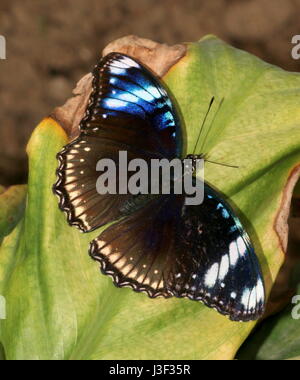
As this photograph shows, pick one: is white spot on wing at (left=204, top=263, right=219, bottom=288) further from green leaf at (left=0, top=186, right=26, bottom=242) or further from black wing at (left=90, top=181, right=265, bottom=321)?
green leaf at (left=0, top=186, right=26, bottom=242)

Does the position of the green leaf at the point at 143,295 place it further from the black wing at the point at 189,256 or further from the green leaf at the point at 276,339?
the green leaf at the point at 276,339

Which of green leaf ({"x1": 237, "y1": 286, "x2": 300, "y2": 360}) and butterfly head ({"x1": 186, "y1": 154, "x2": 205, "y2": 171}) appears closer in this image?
butterfly head ({"x1": 186, "y1": 154, "x2": 205, "y2": 171})

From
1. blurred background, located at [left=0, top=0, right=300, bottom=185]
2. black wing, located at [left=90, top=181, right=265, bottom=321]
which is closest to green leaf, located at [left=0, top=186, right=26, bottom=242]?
black wing, located at [left=90, top=181, right=265, bottom=321]

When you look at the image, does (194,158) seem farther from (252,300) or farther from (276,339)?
(276,339)
